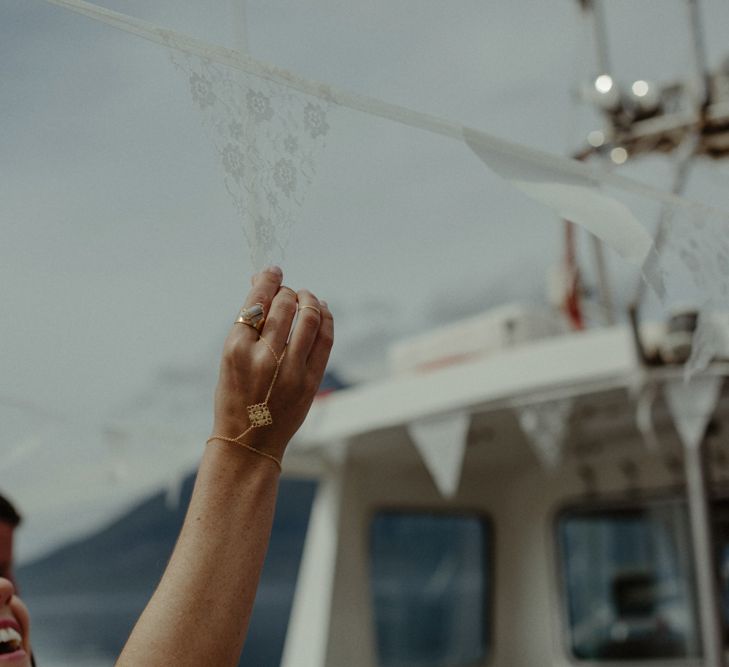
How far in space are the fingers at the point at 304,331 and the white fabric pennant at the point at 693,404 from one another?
11.2ft

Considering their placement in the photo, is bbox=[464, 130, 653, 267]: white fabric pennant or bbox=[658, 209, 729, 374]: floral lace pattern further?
bbox=[658, 209, 729, 374]: floral lace pattern

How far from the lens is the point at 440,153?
2.76 m

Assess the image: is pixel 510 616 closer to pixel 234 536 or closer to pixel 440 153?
pixel 440 153

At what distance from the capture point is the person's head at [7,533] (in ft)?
4.21

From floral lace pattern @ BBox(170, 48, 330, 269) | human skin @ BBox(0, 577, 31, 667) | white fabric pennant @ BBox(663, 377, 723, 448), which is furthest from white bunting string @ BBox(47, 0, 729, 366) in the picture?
Answer: white fabric pennant @ BBox(663, 377, 723, 448)

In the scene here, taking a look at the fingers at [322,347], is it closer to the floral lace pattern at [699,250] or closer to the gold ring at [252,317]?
the gold ring at [252,317]

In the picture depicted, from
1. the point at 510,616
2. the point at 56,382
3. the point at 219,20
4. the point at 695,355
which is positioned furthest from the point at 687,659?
the point at 219,20

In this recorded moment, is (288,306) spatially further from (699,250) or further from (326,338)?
(699,250)

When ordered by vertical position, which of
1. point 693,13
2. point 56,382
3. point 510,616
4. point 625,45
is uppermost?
point 625,45

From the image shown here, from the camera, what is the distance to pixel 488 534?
651cm

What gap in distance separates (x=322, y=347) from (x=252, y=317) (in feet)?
0.27

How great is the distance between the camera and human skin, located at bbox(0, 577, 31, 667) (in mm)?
986

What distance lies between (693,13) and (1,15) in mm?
3801

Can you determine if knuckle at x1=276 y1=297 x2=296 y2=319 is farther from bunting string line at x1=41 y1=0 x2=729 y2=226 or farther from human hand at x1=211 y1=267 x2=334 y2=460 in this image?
bunting string line at x1=41 y1=0 x2=729 y2=226
